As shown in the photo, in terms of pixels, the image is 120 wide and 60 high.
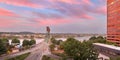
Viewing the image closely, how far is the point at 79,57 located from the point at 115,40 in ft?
272

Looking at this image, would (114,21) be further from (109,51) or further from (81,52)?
(81,52)

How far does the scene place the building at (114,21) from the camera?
160 meters

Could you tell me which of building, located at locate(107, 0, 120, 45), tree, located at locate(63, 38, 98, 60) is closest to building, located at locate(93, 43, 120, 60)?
tree, located at locate(63, 38, 98, 60)

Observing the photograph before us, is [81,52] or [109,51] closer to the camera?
[81,52]

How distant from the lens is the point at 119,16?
155875 mm

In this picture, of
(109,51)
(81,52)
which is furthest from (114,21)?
(81,52)

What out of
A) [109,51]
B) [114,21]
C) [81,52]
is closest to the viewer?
[81,52]

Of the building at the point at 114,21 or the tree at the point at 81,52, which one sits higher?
the building at the point at 114,21

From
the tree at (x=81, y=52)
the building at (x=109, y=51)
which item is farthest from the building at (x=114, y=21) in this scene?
the tree at (x=81, y=52)

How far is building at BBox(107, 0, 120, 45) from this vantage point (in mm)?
159500

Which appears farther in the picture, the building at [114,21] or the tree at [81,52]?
the building at [114,21]

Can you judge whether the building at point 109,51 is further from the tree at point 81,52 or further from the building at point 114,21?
the building at point 114,21

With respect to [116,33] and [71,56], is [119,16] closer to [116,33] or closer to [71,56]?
[116,33]

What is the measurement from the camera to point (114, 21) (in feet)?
553
